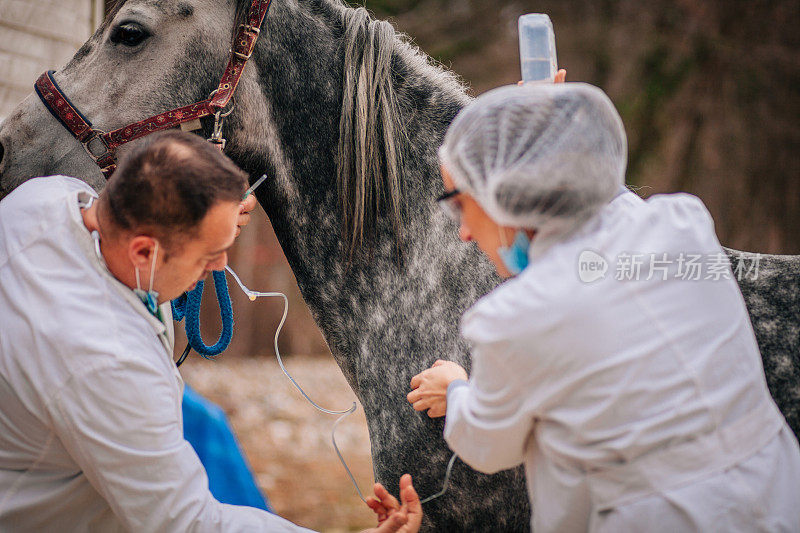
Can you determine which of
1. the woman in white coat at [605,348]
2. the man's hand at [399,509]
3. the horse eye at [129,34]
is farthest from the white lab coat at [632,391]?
the horse eye at [129,34]

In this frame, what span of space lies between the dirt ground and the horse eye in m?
3.66

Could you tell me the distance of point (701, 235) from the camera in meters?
1.32

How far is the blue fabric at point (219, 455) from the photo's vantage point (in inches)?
117

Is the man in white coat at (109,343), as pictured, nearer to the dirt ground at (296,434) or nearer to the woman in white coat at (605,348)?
the woman in white coat at (605,348)

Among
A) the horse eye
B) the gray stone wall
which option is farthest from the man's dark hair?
the gray stone wall

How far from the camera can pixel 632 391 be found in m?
1.19

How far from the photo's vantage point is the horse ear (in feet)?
6.39

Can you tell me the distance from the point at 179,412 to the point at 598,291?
103cm

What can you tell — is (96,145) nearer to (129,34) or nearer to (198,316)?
(129,34)

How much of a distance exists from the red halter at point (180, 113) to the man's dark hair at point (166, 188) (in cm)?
50

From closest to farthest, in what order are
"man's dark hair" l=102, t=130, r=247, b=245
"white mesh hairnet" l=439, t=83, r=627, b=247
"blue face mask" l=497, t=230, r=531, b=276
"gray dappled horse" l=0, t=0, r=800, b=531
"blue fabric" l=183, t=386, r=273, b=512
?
"white mesh hairnet" l=439, t=83, r=627, b=247 → "blue face mask" l=497, t=230, r=531, b=276 → "man's dark hair" l=102, t=130, r=247, b=245 → "gray dappled horse" l=0, t=0, r=800, b=531 → "blue fabric" l=183, t=386, r=273, b=512

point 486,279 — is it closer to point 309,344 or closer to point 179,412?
point 179,412

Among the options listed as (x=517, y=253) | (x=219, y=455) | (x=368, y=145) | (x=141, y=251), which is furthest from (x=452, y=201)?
(x=219, y=455)

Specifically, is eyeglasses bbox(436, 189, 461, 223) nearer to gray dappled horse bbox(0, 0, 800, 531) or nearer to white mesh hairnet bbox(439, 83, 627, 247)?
white mesh hairnet bbox(439, 83, 627, 247)
